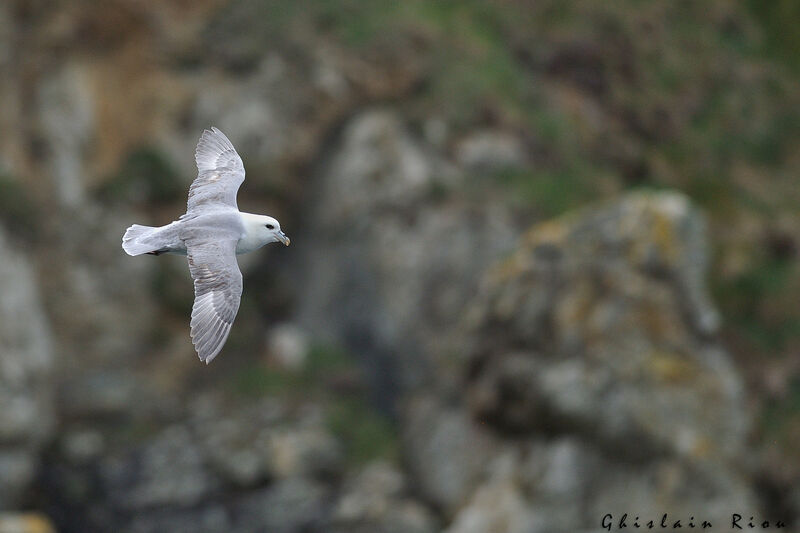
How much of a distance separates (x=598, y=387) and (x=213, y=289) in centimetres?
615

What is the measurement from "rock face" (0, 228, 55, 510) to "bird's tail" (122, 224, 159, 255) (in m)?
7.22

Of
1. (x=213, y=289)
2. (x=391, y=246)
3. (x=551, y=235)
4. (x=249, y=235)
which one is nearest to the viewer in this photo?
(x=213, y=289)

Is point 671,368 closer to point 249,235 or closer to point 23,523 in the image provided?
point 249,235

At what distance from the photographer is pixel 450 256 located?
16750 mm

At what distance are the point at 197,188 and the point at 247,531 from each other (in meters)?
6.18

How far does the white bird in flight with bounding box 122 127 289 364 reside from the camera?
8391 mm

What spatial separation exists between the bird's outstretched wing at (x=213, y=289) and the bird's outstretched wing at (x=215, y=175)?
104cm

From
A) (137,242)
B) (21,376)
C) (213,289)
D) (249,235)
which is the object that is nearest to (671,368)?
(249,235)

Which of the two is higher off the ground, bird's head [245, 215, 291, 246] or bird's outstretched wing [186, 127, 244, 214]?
bird's outstretched wing [186, 127, 244, 214]

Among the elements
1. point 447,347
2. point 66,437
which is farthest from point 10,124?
point 447,347

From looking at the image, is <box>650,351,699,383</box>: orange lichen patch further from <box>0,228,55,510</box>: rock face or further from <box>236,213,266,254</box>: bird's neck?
<box>0,228,55,510</box>: rock face

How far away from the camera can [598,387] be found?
1359cm

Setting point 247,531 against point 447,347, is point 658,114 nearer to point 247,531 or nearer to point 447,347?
point 447,347

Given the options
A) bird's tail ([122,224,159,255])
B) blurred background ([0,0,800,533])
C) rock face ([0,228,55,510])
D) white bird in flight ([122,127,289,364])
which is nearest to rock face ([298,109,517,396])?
blurred background ([0,0,800,533])
